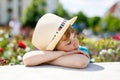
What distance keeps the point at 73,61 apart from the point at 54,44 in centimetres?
23

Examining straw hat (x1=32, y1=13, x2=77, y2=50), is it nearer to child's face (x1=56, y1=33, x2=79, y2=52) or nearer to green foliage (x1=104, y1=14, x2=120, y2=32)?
child's face (x1=56, y1=33, x2=79, y2=52)

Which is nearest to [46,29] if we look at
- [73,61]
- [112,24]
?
[73,61]

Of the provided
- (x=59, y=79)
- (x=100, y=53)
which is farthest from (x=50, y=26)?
(x=100, y=53)

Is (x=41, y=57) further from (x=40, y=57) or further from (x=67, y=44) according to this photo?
(x=67, y=44)

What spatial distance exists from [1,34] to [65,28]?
5.14m

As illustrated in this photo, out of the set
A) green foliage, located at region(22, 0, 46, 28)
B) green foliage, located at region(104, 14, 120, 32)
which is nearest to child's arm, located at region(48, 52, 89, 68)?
green foliage, located at region(22, 0, 46, 28)

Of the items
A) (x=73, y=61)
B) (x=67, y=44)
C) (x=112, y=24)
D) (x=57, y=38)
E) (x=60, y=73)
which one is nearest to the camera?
(x=60, y=73)

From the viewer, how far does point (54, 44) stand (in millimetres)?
3244

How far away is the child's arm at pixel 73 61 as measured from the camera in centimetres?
308

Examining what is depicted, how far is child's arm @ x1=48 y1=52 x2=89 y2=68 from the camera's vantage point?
3.08m

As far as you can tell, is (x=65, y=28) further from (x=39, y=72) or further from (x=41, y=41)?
(x=39, y=72)

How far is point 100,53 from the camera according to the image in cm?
536

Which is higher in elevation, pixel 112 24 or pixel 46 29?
pixel 112 24

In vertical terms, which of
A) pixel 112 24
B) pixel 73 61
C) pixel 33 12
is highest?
pixel 112 24
